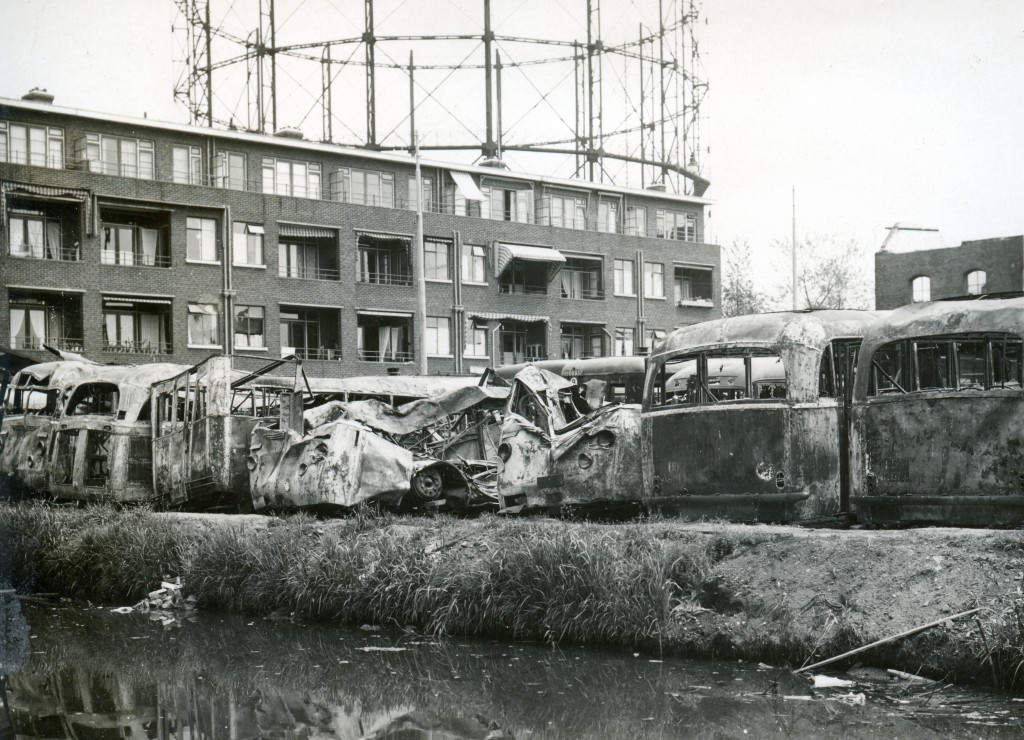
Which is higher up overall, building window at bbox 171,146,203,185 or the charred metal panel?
building window at bbox 171,146,203,185

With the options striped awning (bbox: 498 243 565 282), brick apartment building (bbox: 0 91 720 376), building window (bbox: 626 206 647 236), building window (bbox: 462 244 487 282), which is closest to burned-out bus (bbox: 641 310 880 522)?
brick apartment building (bbox: 0 91 720 376)

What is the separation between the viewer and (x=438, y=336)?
165 ft

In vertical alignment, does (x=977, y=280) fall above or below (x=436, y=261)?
below

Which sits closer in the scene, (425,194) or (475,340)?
(425,194)

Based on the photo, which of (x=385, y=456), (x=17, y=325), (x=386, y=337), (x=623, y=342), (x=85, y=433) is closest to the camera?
(x=385, y=456)

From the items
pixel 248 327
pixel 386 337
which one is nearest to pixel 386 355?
pixel 386 337

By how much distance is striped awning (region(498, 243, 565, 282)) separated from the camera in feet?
169

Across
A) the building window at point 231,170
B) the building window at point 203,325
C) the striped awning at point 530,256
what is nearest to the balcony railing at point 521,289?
the striped awning at point 530,256

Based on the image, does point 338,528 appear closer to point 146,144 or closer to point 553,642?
point 553,642

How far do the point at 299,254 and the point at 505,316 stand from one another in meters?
9.69

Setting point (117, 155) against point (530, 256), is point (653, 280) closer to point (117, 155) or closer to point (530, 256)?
point (530, 256)

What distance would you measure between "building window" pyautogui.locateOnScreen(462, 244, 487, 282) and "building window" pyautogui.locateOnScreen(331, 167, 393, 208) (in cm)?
310

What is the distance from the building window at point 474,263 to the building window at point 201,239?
11.2 m

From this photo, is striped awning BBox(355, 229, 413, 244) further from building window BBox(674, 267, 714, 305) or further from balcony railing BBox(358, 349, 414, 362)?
building window BBox(674, 267, 714, 305)
